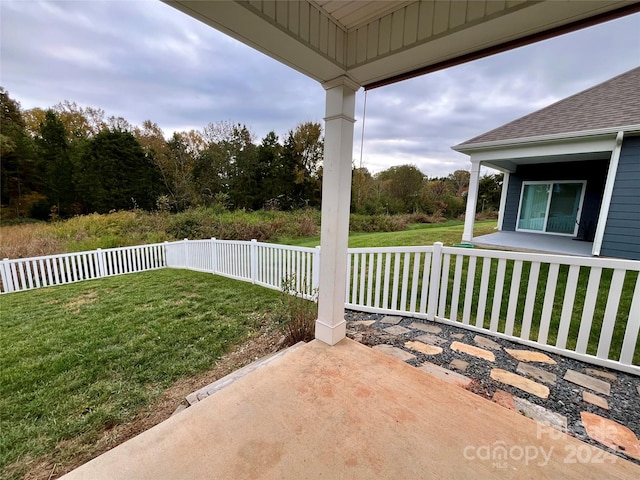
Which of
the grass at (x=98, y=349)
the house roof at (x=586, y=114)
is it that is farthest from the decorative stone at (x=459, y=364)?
the house roof at (x=586, y=114)

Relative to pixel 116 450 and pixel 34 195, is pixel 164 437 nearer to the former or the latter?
pixel 116 450

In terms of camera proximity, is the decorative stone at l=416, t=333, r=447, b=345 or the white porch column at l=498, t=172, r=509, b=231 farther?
the white porch column at l=498, t=172, r=509, b=231

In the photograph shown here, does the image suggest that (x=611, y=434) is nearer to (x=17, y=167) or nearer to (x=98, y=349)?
(x=98, y=349)

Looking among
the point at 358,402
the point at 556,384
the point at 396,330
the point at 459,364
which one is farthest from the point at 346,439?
the point at 556,384

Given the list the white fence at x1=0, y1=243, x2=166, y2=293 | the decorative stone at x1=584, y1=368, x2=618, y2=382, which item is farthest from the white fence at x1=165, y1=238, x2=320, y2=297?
the decorative stone at x1=584, y1=368, x2=618, y2=382

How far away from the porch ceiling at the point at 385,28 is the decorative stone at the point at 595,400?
224 cm

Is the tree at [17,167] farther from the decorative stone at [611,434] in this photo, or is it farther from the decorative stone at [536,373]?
the decorative stone at [611,434]

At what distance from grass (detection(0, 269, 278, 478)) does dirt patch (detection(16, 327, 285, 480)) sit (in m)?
0.05

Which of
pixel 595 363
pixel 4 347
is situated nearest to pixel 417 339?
pixel 595 363

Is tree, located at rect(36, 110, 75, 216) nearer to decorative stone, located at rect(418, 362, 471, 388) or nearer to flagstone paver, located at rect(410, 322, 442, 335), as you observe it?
flagstone paver, located at rect(410, 322, 442, 335)

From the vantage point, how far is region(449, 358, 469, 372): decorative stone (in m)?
2.03

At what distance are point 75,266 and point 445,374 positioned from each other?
288 inches

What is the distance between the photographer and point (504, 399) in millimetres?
Answer: 1692

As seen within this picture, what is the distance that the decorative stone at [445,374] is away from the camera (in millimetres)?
1838
